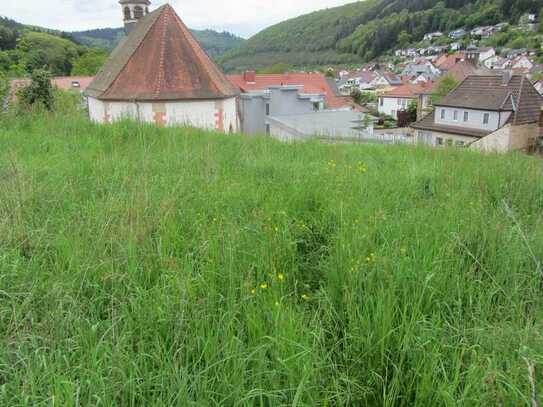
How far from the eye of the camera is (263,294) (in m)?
2.05

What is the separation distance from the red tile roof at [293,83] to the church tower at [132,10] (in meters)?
13.2

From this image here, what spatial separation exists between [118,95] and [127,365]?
1874 cm

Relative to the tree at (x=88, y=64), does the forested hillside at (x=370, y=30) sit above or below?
above

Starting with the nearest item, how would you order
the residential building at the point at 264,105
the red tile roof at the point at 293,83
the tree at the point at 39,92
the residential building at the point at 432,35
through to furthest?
the tree at the point at 39,92 → the residential building at the point at 264,105 → the red tile roof at the point at 293,83 → the residential building at the point at 432,35

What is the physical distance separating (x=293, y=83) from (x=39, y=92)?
37.5 metres

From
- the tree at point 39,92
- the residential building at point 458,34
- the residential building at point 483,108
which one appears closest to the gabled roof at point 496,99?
the residential building at point 483,108

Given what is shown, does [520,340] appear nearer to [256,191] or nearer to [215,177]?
[256,191]

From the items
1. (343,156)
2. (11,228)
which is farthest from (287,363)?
(343,156)

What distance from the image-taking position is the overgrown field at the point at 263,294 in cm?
154

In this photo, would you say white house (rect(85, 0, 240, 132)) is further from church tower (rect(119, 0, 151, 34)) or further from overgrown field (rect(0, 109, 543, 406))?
overgrown field (rect(0, 109, 543, 406))

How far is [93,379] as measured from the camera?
1493mm

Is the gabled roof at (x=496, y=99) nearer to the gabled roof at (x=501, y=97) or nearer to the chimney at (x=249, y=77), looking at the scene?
the gabled roof at (x=501, y=97)

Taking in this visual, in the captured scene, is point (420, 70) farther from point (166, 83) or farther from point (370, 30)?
point (166, 83)

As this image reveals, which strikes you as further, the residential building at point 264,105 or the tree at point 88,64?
the tree at point 88,64
